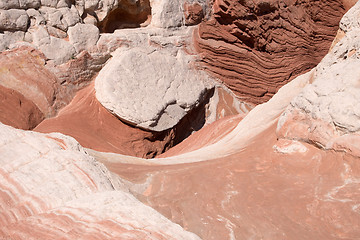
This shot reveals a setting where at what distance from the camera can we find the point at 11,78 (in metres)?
→ 6.64

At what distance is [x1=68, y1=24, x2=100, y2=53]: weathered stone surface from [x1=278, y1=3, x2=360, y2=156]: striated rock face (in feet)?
15.8

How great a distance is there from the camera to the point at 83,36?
23.7 feet

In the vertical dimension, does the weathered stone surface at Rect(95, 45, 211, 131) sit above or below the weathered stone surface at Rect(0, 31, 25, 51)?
below

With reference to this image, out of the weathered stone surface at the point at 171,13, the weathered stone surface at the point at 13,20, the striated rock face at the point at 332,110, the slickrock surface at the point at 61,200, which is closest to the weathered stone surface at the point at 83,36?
the weathered stone surface at the point at 13,20

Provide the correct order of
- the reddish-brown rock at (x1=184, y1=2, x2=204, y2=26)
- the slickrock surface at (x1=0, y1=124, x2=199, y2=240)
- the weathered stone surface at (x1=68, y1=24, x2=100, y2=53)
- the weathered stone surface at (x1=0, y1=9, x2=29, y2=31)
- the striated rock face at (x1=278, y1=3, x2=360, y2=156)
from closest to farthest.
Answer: the slickrock surface at (x1=0, y1=124, x2=199, y2=240) < the striated rock face at (x1=278, y1=3, x2=360, y2=156) < the weathered stone surface at (x1=0, y1=9, x2=29, y2=31) < the weathered stone surface at (x1=68, y1=24, x2=100, y2=53) < the reddish-brown rock at (x1=184, y1=2, x2=204, y2=26)

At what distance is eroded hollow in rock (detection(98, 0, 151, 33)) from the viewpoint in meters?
8.00

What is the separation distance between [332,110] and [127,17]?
20.2 ft

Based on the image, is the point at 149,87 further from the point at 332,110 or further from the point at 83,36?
the point at 332,110

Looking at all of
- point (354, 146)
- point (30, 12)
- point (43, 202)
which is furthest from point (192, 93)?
point (43, 202)

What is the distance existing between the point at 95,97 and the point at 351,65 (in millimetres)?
4781

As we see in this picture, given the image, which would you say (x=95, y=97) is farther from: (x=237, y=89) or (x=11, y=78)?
(x=237, y=89)

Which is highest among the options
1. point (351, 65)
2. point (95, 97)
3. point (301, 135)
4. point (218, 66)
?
point (351, 65)

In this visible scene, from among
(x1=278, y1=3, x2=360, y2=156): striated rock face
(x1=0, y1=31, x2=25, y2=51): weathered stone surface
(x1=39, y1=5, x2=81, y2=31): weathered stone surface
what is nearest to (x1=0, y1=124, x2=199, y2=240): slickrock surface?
(x1=278, y1=3, x2=360, y2=156): striated rock face

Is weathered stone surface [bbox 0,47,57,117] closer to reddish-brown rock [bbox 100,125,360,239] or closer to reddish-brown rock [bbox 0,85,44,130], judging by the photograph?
reddish-brown rock [bbox 0,85,44,130]
